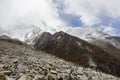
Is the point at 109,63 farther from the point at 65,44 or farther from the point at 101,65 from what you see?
the point at 65,44

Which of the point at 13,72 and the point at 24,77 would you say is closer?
the point at 24,77

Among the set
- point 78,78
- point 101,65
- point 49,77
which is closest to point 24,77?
point 49,77

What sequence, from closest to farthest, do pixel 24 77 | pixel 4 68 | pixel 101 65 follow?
pixel 24 77 < pixel 4 68 < pixel 101 65

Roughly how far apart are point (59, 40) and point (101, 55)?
12.5 m

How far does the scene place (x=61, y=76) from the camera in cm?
2378

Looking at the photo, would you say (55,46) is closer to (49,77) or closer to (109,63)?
(109,63)

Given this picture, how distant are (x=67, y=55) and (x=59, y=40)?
935 cm

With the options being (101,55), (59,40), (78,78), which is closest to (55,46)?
(59,40)

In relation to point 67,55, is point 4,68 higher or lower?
lower

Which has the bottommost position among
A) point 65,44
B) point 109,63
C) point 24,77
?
point 24,77

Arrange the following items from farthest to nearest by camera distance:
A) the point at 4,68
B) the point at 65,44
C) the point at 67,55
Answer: the point at 65,44 → the point at 67,55 → the point at 4,68

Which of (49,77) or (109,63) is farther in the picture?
(109,63)

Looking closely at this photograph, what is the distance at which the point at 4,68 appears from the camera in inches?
981

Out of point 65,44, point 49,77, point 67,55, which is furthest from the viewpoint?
point 65,44
